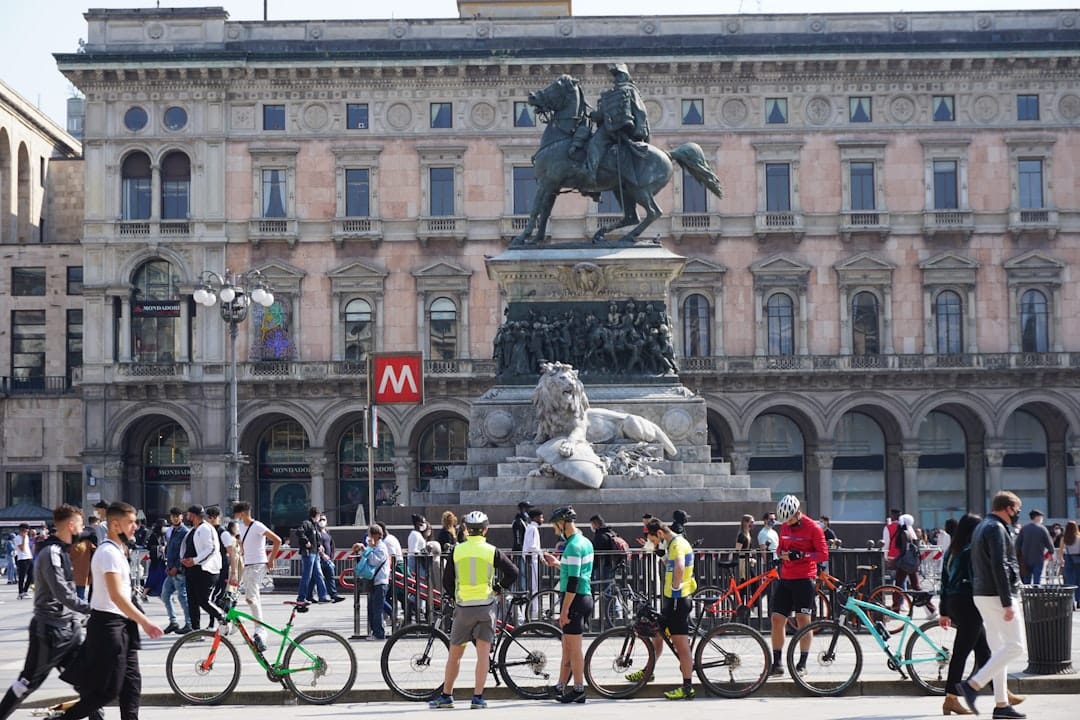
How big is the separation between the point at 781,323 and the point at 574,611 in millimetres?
50052

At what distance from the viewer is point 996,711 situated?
14211 millimetres

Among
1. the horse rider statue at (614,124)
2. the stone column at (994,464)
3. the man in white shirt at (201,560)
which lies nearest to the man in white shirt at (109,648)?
Answer: the man in white shirt at (201,560)

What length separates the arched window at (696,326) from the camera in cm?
6481

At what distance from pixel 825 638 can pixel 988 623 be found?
8.43 feet

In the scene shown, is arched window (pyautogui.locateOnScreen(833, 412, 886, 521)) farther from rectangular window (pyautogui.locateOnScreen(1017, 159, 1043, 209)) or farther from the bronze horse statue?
the bronze horse statue

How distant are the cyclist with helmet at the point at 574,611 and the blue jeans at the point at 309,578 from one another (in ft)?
39.1

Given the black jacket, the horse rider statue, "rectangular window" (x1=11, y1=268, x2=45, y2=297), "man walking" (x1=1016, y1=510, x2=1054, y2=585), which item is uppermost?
"rectangular window" (x1=11, y1=268, x2=45, y2=297)

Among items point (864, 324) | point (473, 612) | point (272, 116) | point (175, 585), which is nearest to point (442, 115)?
point (272, 116)

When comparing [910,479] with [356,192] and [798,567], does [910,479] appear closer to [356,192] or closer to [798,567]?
[356,192]

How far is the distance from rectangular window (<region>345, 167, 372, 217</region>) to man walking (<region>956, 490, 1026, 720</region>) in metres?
52.7

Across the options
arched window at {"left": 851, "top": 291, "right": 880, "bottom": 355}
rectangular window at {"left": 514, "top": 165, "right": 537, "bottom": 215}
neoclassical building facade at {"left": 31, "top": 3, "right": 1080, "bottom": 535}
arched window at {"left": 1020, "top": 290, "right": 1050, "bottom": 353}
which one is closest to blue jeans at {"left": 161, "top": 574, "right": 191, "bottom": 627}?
neoclassical building facade at {"left": 31, "top": 3, "right": 1080, "bottom": 535}

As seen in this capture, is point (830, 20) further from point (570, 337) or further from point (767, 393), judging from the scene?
point (570, 337)

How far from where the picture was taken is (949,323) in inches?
2557

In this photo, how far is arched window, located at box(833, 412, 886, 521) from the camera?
65.2m
